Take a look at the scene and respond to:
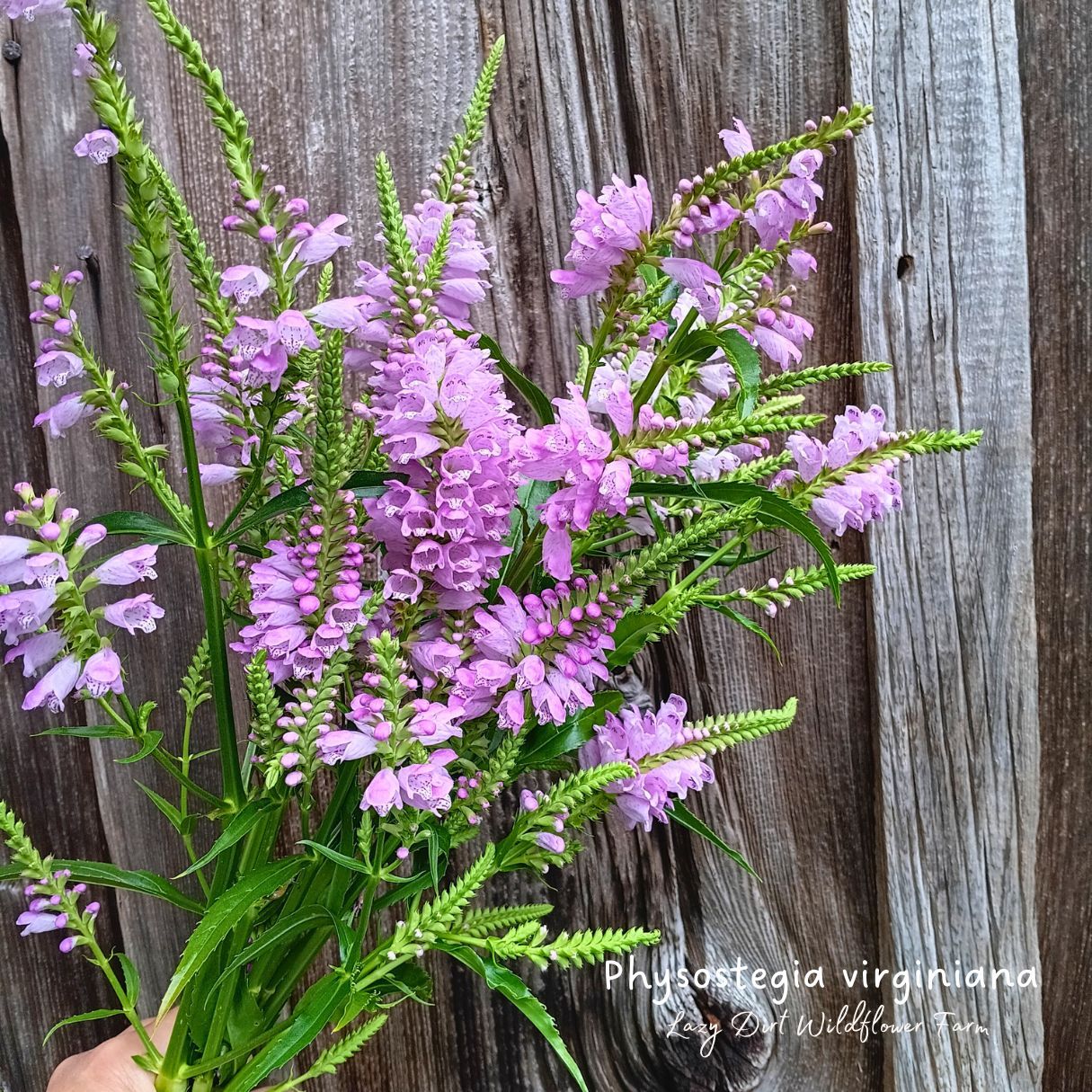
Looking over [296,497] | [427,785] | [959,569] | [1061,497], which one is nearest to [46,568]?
[296,497]

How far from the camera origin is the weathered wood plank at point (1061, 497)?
89 cm

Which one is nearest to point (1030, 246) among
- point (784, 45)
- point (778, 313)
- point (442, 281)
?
point (784, 45)

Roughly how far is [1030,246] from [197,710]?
1025mm

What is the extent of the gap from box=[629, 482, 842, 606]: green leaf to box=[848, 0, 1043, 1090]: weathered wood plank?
1.54 feet

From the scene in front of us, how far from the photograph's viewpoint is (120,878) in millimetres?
527

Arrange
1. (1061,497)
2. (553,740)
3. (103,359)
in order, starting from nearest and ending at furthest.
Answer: (553,740)
(103,359)
(1061,497)

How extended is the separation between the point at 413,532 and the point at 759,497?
0.19m

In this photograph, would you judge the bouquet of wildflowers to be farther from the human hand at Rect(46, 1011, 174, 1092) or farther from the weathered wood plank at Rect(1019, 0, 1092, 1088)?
the weathered wood plank at Rect(1019, 0, 1092, 1088)

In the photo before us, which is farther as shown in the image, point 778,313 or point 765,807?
point 765,807

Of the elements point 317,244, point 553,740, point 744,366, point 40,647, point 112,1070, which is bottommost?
point 112,1070

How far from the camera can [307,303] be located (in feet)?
2.75

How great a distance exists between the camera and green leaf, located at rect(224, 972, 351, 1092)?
480 millimetres

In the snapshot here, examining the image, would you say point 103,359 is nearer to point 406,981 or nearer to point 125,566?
point 125,566

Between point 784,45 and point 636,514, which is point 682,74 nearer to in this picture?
point 784,45
